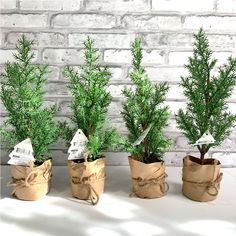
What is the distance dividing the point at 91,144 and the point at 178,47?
0.53 m

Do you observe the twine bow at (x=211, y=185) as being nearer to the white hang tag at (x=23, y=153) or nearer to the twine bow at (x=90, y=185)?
the twine bow at (x=90, y=185)

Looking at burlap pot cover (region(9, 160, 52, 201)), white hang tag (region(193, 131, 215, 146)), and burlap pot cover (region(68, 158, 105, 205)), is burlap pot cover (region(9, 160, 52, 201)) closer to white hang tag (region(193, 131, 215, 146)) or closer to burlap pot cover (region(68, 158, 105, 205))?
burlap pot cover (region(68, 158, 105, 205))

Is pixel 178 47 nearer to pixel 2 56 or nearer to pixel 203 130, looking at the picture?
pixel 203 130

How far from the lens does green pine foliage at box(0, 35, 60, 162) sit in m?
1.20

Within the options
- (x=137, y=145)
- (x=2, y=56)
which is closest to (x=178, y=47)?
(x=137, y=145)

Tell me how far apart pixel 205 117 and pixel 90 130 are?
0.36 meters

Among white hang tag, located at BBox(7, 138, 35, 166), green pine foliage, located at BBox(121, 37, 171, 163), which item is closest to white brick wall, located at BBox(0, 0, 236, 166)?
green pine foliage, located at BBox(121, 37, 171, 163)

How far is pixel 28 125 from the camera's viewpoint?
1.23 m

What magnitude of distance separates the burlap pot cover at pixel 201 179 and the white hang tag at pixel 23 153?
490mm

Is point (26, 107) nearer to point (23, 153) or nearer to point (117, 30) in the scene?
point (23, 153)

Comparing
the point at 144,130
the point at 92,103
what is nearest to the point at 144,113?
the point at 144,130

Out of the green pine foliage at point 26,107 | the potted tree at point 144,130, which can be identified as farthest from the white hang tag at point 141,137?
the green pine foliage at point 26,107

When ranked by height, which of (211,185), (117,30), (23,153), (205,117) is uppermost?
(117,30)

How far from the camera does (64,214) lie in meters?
1.17
